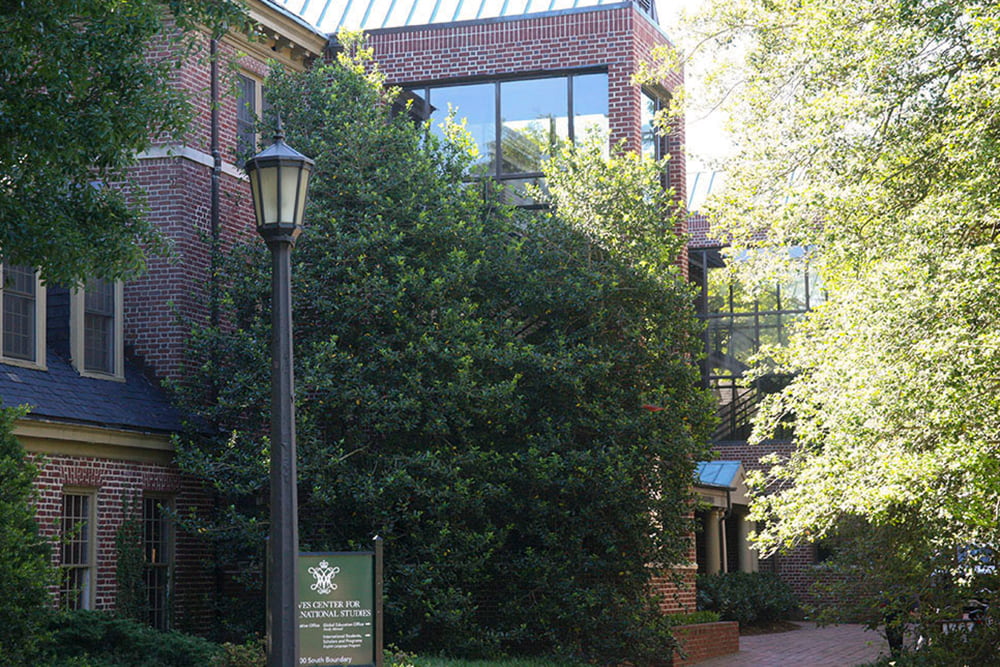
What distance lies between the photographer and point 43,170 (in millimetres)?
11234

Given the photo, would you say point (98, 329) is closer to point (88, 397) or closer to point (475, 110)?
point (88, 397)

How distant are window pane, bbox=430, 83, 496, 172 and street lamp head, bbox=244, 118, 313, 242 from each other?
46.3 feet

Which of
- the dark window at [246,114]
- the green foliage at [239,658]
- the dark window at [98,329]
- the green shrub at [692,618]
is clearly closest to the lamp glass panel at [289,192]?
the green foliage at [239,658]

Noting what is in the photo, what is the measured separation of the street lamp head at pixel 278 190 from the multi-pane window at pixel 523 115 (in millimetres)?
13723

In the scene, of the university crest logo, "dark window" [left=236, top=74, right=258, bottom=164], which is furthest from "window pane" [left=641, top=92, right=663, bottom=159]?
the university crest logo

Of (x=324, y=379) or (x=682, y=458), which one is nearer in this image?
(x=324, y=379)

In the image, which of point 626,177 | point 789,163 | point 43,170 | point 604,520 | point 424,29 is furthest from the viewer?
point 424,29

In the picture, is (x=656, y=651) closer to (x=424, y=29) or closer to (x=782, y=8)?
(x=782, y=8)

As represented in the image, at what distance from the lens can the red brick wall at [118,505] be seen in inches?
624

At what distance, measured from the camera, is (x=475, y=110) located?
2322 centimetres

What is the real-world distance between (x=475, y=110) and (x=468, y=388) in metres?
7.85

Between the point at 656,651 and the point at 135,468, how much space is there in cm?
748

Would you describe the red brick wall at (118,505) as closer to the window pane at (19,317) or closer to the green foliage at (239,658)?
the window pane at (19,317)

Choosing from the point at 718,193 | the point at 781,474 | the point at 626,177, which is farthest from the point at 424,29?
the point at 781,474
